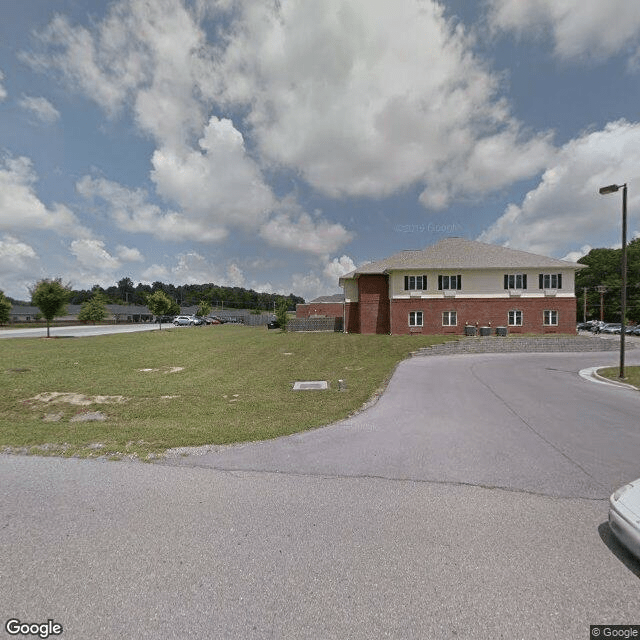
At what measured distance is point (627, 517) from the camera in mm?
2984

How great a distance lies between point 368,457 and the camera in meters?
5.31

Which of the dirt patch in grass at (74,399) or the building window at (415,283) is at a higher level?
the building window at (415,283)

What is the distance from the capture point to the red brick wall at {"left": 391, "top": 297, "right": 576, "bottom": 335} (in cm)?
2931

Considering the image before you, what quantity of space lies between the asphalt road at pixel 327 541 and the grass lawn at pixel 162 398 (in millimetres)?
778

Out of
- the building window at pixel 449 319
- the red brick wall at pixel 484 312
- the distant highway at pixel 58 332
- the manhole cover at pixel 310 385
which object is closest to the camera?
the manhole cover at pixel 310 385

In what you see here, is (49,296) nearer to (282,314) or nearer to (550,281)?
(282,314)

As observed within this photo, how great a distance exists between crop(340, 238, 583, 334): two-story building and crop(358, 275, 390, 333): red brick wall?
37cm

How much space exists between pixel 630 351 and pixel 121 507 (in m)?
29.7

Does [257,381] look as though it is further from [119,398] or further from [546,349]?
[546,349]

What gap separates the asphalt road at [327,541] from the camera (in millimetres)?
2449

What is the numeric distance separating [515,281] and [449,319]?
7043mm

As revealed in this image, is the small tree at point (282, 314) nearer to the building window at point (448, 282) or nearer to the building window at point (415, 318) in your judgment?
the building window at point (415, 318)

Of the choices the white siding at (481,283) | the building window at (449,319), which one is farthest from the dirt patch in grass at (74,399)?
the building window at (449,319)

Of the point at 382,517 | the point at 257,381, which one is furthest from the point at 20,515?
the point at 257,381
